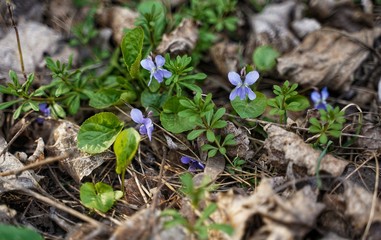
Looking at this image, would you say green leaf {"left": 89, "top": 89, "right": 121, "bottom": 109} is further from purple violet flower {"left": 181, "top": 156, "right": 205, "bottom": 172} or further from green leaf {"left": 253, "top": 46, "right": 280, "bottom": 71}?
green leaf {"left": 253, "top": 46, "right": 280, "bottom": 71}

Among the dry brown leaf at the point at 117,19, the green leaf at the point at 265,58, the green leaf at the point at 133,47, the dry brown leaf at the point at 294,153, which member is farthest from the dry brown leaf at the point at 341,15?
the green leaf at the point at 133,47

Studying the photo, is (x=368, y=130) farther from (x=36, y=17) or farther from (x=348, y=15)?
(x=36, y=17)

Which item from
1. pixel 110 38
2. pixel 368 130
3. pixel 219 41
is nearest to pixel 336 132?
pixel 368 130

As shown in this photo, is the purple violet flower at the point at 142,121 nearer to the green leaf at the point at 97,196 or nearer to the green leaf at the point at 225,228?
the green leaf at the point at 97,196

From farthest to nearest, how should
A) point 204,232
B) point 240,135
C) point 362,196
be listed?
point 240,135, point 362,196, point 204,232

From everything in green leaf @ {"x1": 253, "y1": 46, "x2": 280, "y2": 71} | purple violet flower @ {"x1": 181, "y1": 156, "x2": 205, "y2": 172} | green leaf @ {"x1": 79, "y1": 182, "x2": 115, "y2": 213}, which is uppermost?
green leaf @ {"x1": 253, "y1": 46, "x2": 280, "y2": 71}

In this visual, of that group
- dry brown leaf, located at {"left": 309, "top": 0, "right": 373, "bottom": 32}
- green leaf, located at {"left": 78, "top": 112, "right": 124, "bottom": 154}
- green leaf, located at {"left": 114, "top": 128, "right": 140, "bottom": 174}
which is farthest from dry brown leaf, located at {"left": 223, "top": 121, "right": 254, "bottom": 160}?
dry brown leaf, located at {"left": 309, "top": 0, "right": 373, "bottom": 32}
